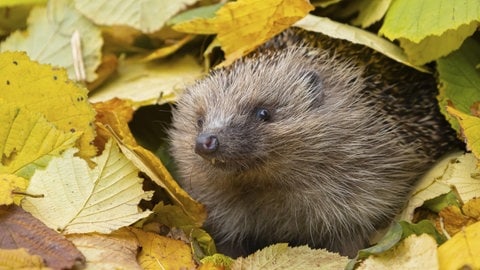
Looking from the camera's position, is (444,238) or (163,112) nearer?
(444,238)

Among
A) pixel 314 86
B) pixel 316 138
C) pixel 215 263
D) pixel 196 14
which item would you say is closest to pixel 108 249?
pixel 215 263

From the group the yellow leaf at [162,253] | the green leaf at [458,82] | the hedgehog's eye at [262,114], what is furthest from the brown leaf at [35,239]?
the green leaf at [458,82]

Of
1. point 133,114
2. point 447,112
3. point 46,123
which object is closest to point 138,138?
point 133,114

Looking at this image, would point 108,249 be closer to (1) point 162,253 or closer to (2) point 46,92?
(1) point 162,253

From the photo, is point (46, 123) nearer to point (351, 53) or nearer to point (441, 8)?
point (351, 53)

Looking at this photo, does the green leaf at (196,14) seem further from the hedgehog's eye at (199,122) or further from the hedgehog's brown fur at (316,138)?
the hedgehog's eye at (199,122)

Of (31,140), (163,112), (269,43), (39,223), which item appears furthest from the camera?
(163,112)
